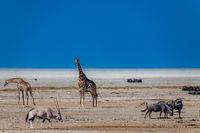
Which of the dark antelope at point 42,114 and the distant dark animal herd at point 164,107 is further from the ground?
the distant dark animal herd at point 164,107

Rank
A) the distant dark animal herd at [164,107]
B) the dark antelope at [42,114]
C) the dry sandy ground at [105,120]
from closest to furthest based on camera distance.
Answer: the dark antelope at [42,114] < the dry sandy ground at [105,120] < the distant dark animal herd at [164,107]

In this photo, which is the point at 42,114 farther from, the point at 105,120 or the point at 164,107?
the point at 164,107

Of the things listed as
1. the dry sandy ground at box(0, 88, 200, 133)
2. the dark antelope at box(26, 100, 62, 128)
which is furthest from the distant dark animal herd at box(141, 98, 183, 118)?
the dark antelope at box(26, 100, 62, 128)

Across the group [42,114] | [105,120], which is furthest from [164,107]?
[42,114]

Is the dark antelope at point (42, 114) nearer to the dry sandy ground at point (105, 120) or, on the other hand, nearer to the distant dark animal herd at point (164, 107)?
the dry sandy ground at point (105, 120)

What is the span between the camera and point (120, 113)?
2719 cm

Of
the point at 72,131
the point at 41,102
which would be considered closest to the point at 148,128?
the point at 72,131

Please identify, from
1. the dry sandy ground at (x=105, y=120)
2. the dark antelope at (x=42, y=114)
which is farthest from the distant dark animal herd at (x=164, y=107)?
the dark antelope at (x=42, y=114)

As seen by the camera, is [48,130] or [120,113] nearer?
[48,130]

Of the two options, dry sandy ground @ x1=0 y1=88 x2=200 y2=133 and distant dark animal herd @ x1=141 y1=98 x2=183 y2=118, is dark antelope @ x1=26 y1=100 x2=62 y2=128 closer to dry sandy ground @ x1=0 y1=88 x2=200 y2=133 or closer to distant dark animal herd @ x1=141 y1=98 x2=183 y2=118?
dry sandy ground @ x1=0 y1=88 x2=200 y2=133

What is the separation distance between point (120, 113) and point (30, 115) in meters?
6.68

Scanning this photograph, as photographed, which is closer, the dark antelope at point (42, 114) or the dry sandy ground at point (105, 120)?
the dark antelope at point (42, 114)

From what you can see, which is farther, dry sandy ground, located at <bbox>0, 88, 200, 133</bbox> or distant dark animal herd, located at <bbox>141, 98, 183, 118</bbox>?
distant dark animal herd, located at <bbox>141, 98, 183, 118</bbox>

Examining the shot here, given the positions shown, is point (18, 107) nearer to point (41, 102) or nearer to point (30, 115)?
point (41, 102)
